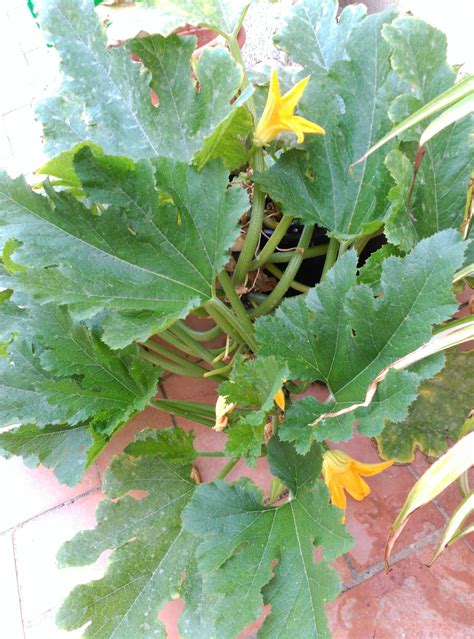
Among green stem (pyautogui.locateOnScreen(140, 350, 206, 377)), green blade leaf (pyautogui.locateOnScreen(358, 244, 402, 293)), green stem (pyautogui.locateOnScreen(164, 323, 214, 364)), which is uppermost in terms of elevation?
green blade leaf (pyautogui.locateOnScreen(358, 244, 402, 293))

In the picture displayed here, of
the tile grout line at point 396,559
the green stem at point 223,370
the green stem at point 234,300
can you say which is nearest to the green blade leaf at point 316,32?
the green stem at point 234,300

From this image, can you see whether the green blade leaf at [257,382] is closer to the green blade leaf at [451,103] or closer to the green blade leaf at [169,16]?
the green blade leaf at [451,103]

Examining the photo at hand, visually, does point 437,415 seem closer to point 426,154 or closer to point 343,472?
point 343,472

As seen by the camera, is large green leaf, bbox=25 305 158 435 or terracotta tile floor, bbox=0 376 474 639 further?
terracotta tile floor, bbox=0 376 474 639

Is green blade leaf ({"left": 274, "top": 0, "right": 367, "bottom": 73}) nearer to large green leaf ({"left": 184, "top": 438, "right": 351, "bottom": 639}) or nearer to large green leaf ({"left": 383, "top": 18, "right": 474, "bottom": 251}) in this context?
large green leaf ({"left": 383, "top": 18, "right": 474, "bottom": 251})

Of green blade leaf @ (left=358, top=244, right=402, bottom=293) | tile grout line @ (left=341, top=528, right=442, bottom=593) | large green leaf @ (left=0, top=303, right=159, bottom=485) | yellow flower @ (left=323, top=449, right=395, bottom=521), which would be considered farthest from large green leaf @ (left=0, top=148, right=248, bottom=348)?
tile grout line @ (left=341, top=528, right=442, bottom=593)

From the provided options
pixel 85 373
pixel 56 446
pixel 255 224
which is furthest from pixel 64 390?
pixel 255 224

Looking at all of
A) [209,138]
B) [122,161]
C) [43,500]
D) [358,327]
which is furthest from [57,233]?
[43,500]
